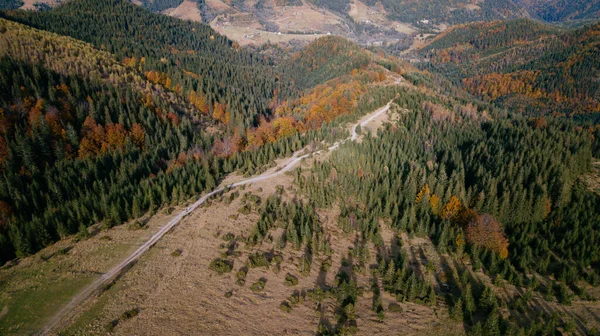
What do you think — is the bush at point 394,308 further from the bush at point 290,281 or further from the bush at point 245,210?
the bush at point 245,210

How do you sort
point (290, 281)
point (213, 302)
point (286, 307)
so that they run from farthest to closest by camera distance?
point (290, 281)
point (286, 307)
point (213, 302)

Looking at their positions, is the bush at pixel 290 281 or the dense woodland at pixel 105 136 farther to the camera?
the dense woodland at pixel 105 136

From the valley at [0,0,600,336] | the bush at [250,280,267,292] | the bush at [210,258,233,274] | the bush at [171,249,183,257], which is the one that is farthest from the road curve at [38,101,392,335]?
the bush at [250,280,267,292]

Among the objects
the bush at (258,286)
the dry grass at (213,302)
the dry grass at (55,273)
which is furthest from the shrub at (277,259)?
the dry grass at (55,273)

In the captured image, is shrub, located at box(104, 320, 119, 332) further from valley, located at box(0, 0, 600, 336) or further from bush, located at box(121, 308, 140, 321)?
bush, located at box(121, 308, 140, 321)

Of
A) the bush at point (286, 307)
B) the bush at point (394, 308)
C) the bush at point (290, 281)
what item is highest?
the bush at point (286, 307)

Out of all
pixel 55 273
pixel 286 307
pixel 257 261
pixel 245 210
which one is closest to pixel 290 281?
pixel 286 307

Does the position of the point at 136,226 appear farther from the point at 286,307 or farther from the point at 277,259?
the point at 286,307

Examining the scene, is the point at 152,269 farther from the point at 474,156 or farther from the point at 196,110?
the point at 196,110

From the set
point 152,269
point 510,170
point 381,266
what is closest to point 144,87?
point 152,269
